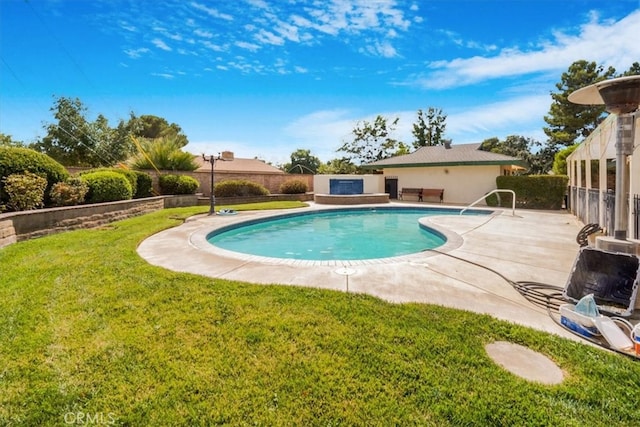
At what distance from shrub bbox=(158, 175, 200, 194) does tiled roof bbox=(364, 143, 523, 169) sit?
12396 mm

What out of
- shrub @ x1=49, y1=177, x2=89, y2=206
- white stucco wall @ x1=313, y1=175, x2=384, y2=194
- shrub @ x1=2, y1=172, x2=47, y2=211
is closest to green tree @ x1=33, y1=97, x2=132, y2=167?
white stucco wall @ x1=313, y1=175, x2=384, y2=194

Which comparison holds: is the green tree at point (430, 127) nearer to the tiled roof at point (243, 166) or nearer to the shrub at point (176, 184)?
the tiled roof at point (243, 166)

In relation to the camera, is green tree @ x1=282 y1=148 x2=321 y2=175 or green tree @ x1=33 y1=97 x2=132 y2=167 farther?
green tree @ x1=282 y1=148 x2=321 y2=175

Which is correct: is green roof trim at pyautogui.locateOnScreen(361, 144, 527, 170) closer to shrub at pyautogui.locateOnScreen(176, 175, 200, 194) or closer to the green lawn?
shrub at pyautogui.locateOnScreen(176, 175, 200, 194)

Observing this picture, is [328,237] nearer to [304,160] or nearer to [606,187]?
[606,187]

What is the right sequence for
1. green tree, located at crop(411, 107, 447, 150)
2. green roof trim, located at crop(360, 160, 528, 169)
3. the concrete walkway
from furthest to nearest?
green tree, located at crop(411, 107, 447, 150)
green roof trim, located at crop(360, 160, 528, 169)
the concrete walkway

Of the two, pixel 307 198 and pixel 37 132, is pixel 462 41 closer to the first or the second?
pixel 307 198

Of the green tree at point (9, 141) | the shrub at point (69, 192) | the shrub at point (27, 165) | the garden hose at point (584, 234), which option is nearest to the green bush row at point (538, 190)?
the garden hose at point (584, 234)

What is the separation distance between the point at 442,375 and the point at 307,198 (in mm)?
18300

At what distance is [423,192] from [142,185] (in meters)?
16.4

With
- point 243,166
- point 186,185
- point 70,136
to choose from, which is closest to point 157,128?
point 70,136

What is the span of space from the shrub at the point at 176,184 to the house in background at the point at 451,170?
12396 millimetres

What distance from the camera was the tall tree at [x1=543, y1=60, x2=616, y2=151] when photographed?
24.0 meters

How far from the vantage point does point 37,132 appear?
24000 millimetres
